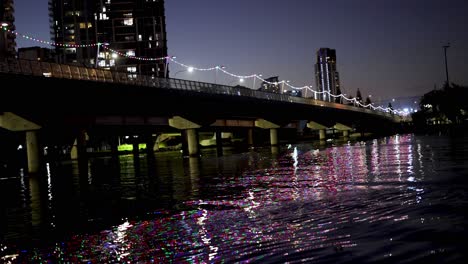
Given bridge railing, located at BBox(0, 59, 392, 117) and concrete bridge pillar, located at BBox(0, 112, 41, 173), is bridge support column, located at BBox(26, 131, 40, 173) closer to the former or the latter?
concrete bridge pillar, located at BBox(0, 112, 41, 173)

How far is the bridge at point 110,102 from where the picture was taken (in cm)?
4547

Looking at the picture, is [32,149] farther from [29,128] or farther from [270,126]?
[270,126]

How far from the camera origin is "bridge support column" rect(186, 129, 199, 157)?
2889 inches

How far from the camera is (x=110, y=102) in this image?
185 feet

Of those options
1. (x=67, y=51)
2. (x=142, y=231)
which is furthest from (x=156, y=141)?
(x=142, y=231)

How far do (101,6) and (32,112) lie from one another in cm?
14795

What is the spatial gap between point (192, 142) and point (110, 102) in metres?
19.6

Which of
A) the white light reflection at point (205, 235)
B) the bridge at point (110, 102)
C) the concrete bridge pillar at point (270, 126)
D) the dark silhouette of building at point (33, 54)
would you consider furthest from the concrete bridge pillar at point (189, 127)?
the white light reflection at point (205, 235)

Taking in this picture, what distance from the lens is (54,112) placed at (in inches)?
1977

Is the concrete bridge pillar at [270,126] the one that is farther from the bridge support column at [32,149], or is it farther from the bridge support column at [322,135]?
the bridge support column at [32,149]

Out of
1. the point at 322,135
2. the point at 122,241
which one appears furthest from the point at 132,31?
the point at 122,241

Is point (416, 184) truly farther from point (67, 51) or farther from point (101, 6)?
point (67, 51)

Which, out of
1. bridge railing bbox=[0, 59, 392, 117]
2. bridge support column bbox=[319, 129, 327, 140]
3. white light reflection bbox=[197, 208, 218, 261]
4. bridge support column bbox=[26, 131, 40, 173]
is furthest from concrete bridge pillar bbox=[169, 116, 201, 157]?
bridge support column bbox=[319, 129, 327, 140]

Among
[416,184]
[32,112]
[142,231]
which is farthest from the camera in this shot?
[32,112]
